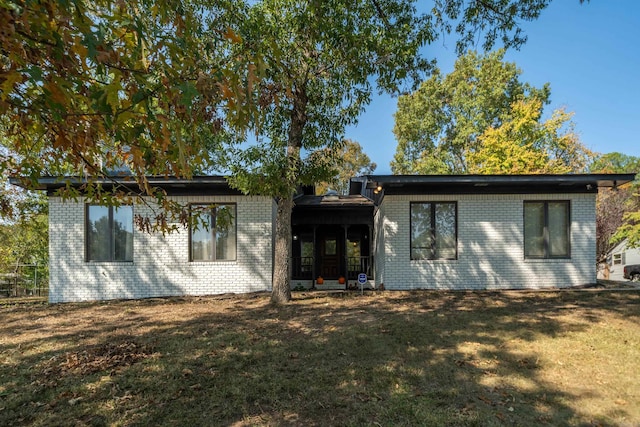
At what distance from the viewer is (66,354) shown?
4.65 m

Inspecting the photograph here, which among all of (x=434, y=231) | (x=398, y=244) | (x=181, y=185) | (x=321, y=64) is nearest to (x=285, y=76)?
(x=321, y=64)

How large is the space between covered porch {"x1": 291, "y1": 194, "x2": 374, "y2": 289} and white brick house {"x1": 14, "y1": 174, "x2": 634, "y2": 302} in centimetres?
222

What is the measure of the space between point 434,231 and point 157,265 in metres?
7.56

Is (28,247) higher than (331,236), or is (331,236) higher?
(331,236)

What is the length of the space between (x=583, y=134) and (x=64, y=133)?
27.3m

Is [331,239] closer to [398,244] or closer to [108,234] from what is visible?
[398,244]

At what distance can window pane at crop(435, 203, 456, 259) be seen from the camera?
9750 millimetres

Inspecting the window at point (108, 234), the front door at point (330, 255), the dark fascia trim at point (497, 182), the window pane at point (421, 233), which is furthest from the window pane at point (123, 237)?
the window pane at point (421, 233)

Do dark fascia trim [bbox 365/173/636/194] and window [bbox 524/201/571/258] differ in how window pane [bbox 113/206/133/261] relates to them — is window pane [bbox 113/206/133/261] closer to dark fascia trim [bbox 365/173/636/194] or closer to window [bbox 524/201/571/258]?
dark fascia trim [bbox 365/173/636/194]

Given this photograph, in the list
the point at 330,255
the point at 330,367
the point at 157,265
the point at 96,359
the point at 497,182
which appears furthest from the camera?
the point at 330,255

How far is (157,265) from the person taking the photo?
31.2ft

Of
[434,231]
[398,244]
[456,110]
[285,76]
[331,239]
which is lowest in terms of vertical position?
[331,239]

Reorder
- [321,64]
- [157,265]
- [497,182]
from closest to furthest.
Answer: [321,64], [497,182], [157,265]

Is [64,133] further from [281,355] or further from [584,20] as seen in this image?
[584,20]
